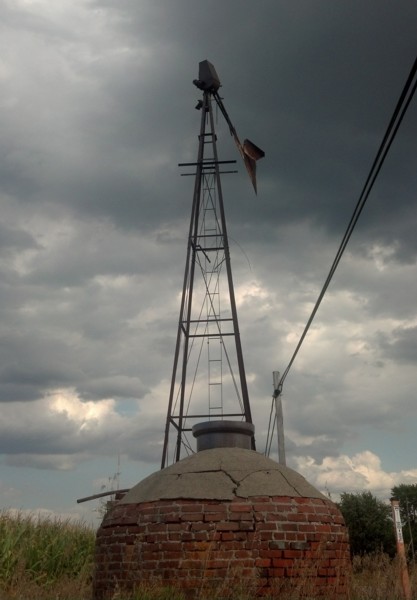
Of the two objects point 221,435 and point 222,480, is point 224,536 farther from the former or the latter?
point 221,435

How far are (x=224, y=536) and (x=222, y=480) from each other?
2.73 feet

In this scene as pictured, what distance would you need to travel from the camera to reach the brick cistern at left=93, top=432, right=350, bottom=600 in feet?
28.5

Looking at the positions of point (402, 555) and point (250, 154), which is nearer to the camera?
point (402, 555)

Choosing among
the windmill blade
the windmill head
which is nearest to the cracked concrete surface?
the windmill blade

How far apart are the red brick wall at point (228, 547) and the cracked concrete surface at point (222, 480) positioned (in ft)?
0.45

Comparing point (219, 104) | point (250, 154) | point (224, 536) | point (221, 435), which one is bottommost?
point (224, 536)

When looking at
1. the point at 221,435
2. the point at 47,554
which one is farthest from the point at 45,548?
the point at 221,435

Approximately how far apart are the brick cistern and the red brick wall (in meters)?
0.01

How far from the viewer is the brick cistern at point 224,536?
8.67 m

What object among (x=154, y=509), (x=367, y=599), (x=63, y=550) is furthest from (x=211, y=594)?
(x=63, y=550)

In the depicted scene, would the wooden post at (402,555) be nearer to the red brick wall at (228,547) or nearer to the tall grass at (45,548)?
the red brick wall at (228,547)

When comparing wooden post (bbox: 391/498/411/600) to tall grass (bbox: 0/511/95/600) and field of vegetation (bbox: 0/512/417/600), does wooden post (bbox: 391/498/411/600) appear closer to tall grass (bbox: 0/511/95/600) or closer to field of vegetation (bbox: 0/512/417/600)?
field of vegetation (bbox: 0/512/417/600)

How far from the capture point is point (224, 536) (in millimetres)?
8750

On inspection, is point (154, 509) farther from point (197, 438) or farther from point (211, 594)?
point (197, 438)
